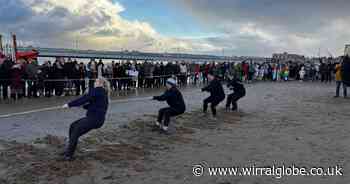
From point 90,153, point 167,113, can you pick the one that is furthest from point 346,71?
point 90,153

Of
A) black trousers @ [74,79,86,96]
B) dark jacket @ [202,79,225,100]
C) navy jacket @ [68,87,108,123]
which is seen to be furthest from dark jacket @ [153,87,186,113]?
black trousers @ [74,79,86,96]

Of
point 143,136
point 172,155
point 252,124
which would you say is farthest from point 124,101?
point 172,155

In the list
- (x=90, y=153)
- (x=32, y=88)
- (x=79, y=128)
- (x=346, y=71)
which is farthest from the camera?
(x=346, y=71)

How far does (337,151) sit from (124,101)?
1070cm

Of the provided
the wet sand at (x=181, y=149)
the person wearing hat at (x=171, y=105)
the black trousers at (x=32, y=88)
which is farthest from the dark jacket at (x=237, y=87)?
the black trousers at (x=32, y=88)

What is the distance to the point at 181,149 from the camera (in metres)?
10.2

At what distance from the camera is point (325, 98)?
22797mm

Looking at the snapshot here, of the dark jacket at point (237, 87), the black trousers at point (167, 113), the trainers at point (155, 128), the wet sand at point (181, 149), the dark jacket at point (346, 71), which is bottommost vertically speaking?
the wet sand at point (181, 149)

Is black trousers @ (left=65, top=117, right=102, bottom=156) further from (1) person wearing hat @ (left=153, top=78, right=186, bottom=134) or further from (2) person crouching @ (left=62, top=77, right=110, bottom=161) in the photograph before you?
(1) person wearing hat @ (left=153, top=78, right=186, bottom=134)

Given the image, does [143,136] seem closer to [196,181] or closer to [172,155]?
Answer: [172,155]

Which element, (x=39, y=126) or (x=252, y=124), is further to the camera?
(x=252, y=124)

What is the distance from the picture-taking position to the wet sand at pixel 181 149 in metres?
7.82

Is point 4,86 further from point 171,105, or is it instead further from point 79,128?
point 79,128

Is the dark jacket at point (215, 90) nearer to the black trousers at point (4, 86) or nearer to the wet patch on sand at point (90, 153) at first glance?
the wet patch on sand at point (90, 153)
